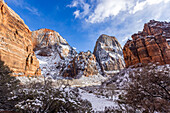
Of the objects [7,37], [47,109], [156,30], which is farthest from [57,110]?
[156,30]

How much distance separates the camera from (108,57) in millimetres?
111938

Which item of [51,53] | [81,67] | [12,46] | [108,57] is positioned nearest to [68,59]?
[51,53]

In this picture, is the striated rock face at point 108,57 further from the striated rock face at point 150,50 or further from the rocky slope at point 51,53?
the striated rock face at point 150,50

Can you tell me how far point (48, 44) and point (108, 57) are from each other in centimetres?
8009

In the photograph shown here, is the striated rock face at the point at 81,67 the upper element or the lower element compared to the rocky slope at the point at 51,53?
lower

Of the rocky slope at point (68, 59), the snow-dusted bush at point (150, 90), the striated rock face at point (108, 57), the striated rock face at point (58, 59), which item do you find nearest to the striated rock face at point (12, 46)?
the snow-dusted bush at point (150, 90)

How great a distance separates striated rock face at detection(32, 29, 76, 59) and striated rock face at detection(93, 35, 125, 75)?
4056 centimetres

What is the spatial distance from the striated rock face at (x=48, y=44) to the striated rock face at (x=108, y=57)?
40.6 meters

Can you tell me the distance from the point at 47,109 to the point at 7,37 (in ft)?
126

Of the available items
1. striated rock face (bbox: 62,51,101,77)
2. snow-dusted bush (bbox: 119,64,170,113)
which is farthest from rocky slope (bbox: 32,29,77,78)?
snow-dusted bush (bbox: 119,64,170,113)

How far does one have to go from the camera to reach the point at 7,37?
30203 mm

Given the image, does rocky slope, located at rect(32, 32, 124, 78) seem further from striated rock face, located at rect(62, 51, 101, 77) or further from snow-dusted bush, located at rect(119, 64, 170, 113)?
snow-dusted bush, located at rect(119, 64, 170, 113)

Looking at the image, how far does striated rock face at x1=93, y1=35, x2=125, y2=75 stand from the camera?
105m

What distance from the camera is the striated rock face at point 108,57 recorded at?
104812 mm
